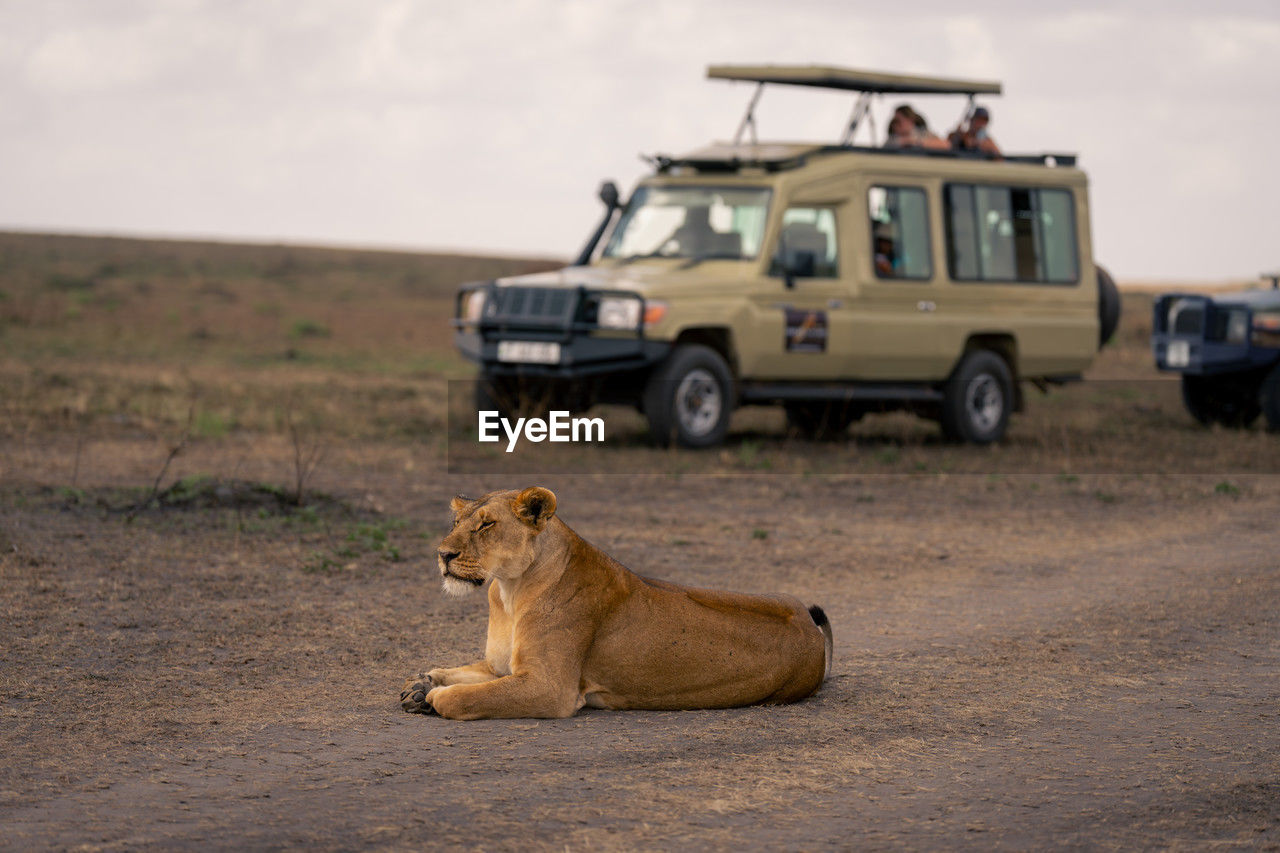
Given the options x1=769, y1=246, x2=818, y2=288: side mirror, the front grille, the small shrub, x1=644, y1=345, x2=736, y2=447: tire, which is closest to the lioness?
x1=644, y1=345, x2=736, y2=447: tire

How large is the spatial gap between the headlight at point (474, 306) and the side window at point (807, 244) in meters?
2.64

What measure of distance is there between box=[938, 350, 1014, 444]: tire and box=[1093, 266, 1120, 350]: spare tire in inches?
49.0

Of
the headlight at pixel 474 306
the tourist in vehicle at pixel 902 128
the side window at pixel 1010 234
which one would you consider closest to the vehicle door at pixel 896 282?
the side window at pixel 1010 234

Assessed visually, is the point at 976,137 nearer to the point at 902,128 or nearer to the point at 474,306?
the point at 902,128

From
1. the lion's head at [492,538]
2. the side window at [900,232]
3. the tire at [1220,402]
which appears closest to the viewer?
the lion's head at [492,538]

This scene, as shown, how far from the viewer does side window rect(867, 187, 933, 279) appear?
15.6 metres

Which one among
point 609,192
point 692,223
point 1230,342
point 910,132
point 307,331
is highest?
point 910,132

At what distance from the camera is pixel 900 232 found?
15742 millimetres

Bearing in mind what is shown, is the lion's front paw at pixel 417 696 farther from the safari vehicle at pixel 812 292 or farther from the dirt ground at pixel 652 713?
the safari vehicle at pixel 812 292

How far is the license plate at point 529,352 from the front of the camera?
14.0 metres

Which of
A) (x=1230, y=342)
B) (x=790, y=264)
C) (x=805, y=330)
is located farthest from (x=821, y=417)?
(x=1230, y=342)

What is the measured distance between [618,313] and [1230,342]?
7.41 m

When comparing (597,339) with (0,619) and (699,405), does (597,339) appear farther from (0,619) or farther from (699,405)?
(0,619)

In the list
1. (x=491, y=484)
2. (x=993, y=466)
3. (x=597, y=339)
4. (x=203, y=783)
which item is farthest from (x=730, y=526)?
(x=203, y=783)
